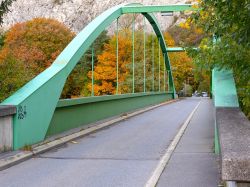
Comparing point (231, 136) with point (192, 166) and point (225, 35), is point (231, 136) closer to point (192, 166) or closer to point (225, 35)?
point (192, 166)

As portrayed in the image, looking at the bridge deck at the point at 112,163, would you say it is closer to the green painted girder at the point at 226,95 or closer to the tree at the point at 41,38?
the green painted girder at the point at 226,95

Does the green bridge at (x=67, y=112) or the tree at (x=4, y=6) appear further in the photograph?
the tree at (x=4, y=6)

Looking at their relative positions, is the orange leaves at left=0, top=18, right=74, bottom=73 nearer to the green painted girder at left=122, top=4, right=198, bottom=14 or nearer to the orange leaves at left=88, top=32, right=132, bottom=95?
the orange leaves at left=88, top=32, right=132, bottom=95

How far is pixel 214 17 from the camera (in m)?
8.79

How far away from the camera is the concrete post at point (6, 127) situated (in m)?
9.50

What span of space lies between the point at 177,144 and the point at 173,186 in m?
5.00

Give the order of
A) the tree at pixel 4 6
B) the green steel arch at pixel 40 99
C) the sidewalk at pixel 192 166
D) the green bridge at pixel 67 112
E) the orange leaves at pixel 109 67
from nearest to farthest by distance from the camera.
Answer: the green bridge at pixel 67 112 < the sidewalk at pixel 192 166 < the green steel arch at pixel 40 99 < the tree at pixel 4 6 < the orange leaves at pixel 109 67

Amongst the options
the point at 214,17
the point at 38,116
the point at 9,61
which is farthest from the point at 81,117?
the point at 214,17

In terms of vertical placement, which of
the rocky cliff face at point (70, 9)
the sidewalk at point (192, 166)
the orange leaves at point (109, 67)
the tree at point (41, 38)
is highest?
the rocky cliff face at point (70, 9)

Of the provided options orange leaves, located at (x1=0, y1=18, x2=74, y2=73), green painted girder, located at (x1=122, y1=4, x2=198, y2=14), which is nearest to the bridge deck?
green painted girder, located at (x1=122, y1=4, x2=198, y2=14)

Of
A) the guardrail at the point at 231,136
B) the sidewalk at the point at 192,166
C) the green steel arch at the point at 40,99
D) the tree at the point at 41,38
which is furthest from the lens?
the tree at the point at 41,38

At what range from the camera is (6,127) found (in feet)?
31.8

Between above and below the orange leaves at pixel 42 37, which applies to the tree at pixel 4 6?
below

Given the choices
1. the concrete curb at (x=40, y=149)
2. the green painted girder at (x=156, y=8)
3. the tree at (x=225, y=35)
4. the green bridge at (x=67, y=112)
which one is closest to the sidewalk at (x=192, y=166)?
the green bridge at (x=67, y=112)
